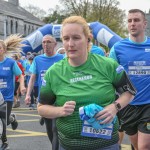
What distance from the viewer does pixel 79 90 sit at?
288 centimetres

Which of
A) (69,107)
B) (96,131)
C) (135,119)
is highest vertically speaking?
(69,107)

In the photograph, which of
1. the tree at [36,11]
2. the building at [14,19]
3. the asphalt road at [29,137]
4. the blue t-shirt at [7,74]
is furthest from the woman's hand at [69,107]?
the tree at [36,11]

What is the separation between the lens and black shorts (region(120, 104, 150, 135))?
15.1ft

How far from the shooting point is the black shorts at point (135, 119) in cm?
460

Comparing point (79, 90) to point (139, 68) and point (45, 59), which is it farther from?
point (45, 59)

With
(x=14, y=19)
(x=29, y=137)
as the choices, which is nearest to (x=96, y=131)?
(x=29, y=137)

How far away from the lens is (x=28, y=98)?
264 inches

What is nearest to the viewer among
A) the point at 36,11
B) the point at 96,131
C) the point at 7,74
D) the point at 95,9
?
the point at 96,131

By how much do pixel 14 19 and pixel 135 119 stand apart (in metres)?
62.8

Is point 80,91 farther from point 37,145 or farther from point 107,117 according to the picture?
point 37,145

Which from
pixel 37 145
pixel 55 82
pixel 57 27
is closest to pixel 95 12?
pixel 57 27

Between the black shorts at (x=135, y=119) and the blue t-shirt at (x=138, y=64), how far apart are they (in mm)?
84

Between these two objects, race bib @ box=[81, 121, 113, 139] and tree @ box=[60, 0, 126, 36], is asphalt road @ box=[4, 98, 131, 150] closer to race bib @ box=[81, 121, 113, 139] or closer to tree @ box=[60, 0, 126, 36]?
race bib @ box=[81, 121, 113, 139]

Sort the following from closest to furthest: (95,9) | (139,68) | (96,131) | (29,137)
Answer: (96,131), (139,68), (29,137), (95,9)
